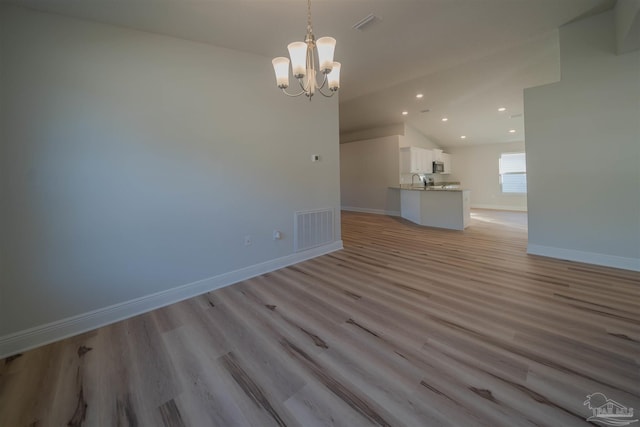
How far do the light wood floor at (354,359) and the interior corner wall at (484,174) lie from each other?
662 centimetres

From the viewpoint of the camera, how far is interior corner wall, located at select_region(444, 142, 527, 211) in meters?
8.17

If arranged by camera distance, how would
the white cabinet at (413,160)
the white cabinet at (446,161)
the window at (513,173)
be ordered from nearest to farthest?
the white cabinet at (413,160), the window at (513,173), the white cabinet at (446,161)

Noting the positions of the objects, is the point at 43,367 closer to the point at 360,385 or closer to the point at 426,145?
the point at 360,385

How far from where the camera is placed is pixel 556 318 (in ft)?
6.19

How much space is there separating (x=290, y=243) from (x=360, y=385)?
2189 millimetres

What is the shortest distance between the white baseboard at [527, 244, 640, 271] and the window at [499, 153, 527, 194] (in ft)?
19.8

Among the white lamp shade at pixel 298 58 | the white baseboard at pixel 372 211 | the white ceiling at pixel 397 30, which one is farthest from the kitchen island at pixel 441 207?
the white lamp shade at pixel 298 58

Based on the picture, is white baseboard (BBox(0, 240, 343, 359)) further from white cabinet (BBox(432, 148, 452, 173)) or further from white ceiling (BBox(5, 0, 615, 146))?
white cabinet (BBox(432, 148, 452, 173))

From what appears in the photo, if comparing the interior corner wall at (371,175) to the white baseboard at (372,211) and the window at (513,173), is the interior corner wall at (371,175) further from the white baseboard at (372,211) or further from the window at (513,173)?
the window at (513,173)

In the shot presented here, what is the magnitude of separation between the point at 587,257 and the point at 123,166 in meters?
5.45

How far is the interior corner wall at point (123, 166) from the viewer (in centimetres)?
173

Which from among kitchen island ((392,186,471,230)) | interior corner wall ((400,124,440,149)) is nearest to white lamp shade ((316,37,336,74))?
kitchen island ((392,186,471,230))

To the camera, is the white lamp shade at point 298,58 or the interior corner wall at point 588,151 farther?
the interior corner wall at point 588,151

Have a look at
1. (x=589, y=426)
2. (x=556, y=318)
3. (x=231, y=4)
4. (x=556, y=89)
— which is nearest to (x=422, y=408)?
(x=589, y=426)
